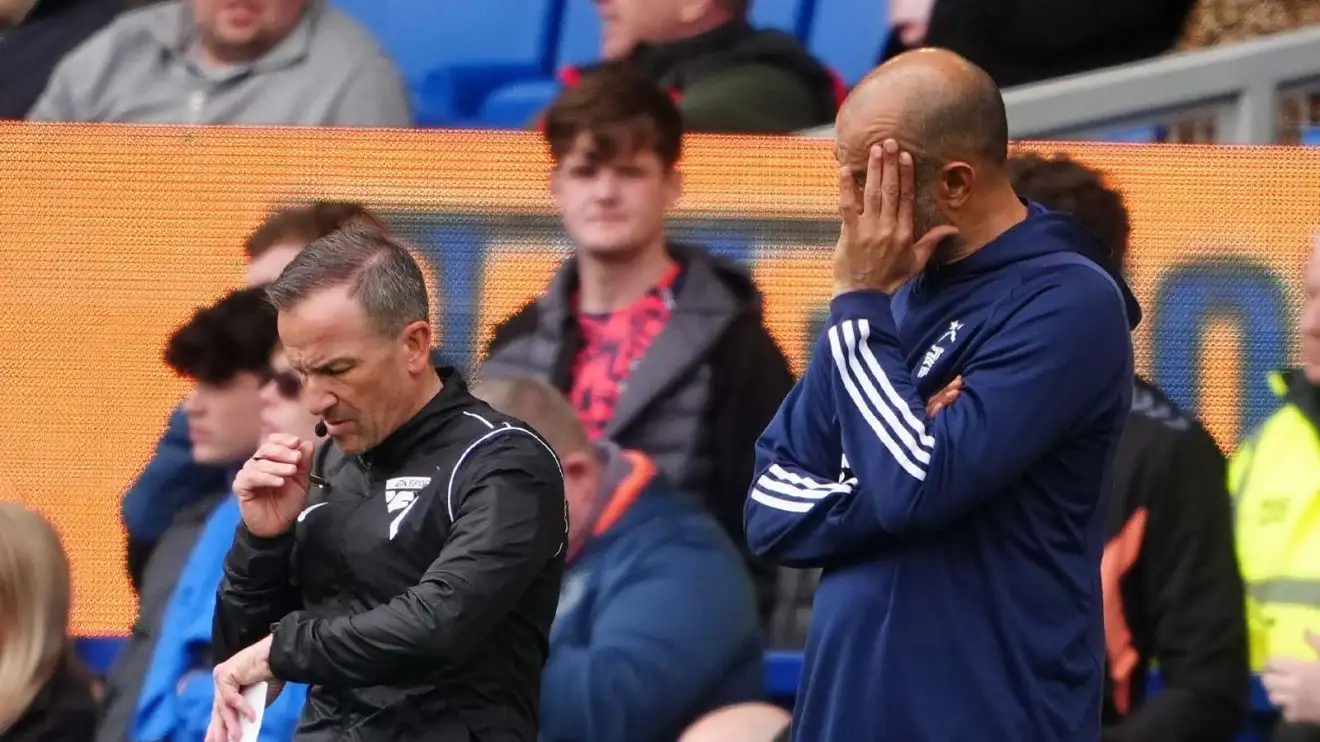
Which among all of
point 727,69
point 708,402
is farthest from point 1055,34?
point 708,402

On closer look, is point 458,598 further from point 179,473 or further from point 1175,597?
point 179,473

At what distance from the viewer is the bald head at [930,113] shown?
10.5ft

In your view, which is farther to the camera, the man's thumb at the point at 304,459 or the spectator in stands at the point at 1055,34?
the spectator in stands at the point at 1055,34

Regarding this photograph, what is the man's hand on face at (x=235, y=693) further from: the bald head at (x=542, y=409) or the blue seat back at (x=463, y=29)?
the blue seat back at (x=463, y=29)

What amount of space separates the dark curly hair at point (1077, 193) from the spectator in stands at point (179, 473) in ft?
4.98

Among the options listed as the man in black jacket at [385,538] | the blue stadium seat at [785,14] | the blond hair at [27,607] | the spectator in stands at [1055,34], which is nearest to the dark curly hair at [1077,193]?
the spectator in stands at [1055,34]

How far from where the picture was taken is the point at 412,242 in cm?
538

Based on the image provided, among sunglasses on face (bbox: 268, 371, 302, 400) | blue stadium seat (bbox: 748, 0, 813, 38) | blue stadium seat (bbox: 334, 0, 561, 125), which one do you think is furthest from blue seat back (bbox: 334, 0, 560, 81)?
sunglasses on face (bbox: 268, 371, 302, 400)

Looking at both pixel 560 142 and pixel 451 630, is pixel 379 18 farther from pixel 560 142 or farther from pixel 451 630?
pixel 451 630

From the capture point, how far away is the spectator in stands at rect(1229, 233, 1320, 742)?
14.8 feet

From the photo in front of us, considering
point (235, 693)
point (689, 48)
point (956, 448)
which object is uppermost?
point (689, 48)

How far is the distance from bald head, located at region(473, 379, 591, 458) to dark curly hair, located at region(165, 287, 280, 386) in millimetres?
704

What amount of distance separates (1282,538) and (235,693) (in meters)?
2.31

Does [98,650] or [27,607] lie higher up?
[27,607]
